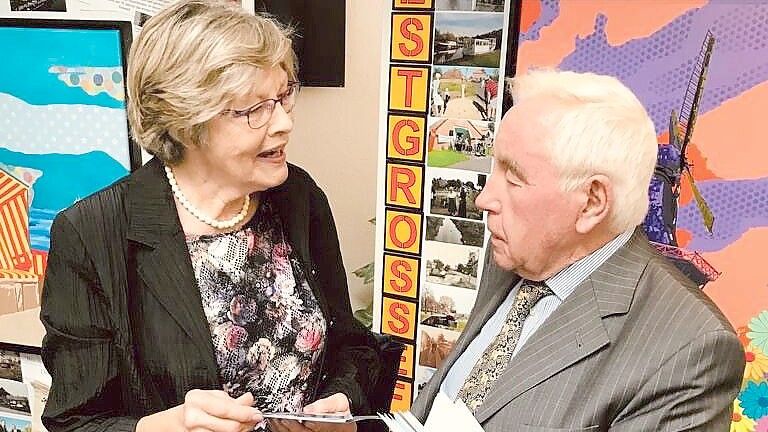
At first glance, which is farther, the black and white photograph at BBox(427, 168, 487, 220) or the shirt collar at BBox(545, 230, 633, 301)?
the black and white photograph at BBox(427, 168, 487, 220)

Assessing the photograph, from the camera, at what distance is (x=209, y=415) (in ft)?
3.83

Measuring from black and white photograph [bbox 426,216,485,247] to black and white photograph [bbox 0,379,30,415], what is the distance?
1629 millimetres

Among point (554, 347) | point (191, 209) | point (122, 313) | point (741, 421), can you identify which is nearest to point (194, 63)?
point (191, 209)

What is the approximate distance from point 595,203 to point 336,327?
2.13 ft

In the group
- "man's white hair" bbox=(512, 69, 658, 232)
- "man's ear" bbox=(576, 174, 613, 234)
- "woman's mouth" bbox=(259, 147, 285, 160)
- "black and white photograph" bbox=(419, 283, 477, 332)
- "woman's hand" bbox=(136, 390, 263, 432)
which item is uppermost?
"man's white hair" bbox=(512, 69, 658, 232)

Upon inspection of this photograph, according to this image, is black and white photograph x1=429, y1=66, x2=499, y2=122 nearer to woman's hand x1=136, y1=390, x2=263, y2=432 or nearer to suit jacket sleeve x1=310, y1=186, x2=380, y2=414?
suit jacket sleeve x1=310, y1=186, x2=380, y2=414

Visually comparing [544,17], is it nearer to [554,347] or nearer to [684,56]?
[684,56]

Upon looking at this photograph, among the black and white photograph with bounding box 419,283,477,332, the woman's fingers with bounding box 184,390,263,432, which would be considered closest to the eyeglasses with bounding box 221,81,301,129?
the woman's fingers with bounding box 184,390,263,432

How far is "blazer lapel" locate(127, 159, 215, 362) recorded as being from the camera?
127 centimetres

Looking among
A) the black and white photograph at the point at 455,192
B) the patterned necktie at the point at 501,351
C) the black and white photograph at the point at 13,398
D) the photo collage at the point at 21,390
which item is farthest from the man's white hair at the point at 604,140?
the black and white photograph at the point at 13,398

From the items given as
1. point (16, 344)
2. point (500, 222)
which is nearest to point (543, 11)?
point (500, 222)

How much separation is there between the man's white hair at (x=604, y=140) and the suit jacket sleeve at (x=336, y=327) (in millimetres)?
575

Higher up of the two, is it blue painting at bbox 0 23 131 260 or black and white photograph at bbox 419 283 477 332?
blue painting at bbox 0 23 131 260

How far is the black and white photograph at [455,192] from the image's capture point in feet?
6.49
